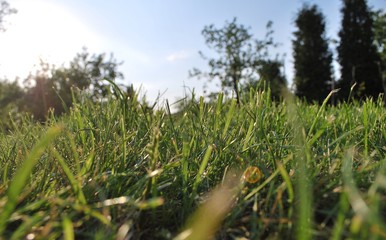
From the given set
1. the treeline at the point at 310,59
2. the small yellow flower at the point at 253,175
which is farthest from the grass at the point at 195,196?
the treeline at the point at 310,59

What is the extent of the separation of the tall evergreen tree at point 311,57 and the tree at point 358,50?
1384 millimetres

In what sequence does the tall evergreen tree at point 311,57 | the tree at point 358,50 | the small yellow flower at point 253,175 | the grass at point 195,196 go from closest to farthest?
the grass at point 195,196 < the small yellow flower at point 253,175 < the tree at point 358,50 < the tall evergreen tree at point 311,57

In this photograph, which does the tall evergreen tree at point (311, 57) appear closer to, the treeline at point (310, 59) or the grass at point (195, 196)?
the treeline at point (310, 59)

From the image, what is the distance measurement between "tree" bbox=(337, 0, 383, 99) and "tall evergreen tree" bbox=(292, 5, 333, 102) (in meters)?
1.38

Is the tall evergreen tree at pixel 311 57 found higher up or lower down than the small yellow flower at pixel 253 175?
higher up

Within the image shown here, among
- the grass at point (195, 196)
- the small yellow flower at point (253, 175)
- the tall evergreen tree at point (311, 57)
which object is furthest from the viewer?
the tall evergreen tree at point (311, 57)

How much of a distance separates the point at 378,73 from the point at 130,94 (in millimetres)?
34913

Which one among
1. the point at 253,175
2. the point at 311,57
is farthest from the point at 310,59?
the point at 253,175

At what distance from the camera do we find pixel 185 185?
972 millimetres

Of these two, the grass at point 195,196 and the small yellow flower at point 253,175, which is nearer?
the grass at point 195,196

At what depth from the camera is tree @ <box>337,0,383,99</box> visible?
3241 centimetres

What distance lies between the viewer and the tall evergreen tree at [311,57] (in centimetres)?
3462

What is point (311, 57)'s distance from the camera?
117 feet

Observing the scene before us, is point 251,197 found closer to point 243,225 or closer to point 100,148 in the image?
point 243,225
